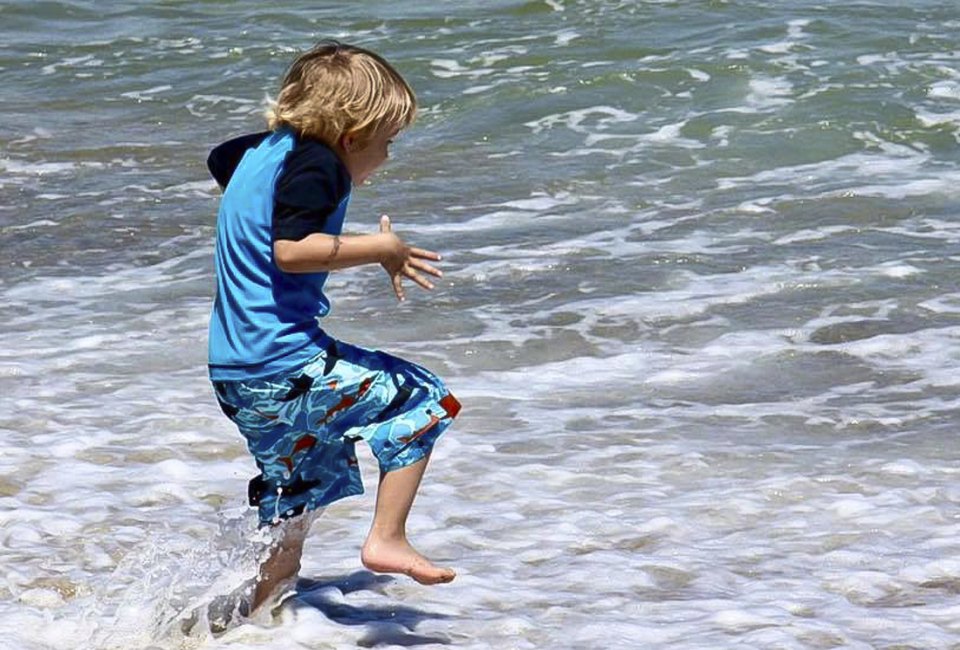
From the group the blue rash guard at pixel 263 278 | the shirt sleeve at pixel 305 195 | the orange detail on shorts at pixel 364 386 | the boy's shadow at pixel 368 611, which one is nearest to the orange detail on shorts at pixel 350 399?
the orange detail on shorts at pixel 364 386

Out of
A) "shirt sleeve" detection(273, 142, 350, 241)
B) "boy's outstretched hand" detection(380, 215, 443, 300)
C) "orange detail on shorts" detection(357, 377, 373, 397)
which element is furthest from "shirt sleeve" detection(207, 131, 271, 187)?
"orange detail on shorts" detection(357, 377, 373, 397)

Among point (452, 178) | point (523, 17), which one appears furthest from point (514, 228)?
point (523, 17)

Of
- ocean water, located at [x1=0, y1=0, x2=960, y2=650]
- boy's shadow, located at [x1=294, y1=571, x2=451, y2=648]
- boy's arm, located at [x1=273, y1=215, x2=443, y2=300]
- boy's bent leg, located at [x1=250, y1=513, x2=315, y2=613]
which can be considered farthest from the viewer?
ocean water, located at [x1=0, y1=0, x2=960, y2=650]

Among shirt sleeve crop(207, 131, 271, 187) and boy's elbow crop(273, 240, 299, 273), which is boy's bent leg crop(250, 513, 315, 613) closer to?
boy's elbow crop(273, 240, 299, 273)

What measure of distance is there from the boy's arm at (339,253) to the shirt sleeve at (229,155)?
1.13 feet

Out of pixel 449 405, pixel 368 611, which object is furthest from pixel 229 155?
pixel 368 611

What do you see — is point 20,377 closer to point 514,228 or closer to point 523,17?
point 514,228

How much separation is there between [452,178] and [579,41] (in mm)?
4811

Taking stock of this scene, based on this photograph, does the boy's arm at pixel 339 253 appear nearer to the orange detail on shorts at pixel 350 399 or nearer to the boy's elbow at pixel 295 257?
the boy's elbow at pixel 295 257

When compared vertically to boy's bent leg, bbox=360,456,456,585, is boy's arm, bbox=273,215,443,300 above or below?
above

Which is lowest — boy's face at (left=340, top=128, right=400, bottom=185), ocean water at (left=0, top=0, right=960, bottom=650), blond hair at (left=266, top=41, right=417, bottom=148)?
ocean water at (left=0, top=0, right=960, bottom=650)

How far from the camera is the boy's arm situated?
11.4 ft

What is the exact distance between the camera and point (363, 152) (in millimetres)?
3652

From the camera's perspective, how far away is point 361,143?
3633 millimetres
